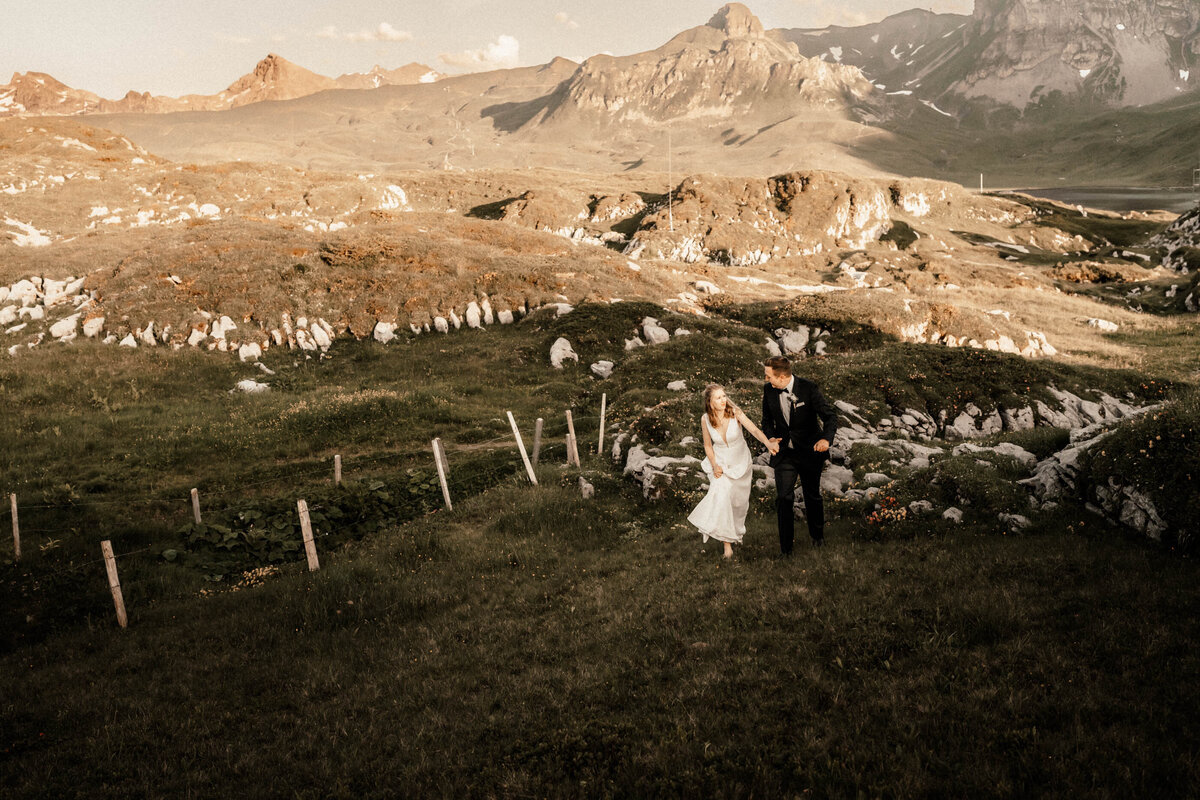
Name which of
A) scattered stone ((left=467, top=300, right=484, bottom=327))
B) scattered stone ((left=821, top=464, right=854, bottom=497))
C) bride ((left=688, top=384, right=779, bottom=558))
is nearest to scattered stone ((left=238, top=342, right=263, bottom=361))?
scattered stone ((left=467, top=300, right=484, bottom=327))

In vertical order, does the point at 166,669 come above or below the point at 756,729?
below

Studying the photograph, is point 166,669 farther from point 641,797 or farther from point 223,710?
point 641,797

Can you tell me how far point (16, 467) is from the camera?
A: 69.9ft

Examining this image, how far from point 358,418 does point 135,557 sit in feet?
38.4

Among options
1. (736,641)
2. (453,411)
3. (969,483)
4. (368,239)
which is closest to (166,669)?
(736,641)

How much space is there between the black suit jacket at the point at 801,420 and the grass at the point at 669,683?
215 cm

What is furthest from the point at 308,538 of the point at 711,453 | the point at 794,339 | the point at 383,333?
the point at 794,339

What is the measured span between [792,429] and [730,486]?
6.43 ft

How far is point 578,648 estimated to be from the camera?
31.9ft

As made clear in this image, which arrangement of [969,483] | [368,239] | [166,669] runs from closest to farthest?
[166,669], [969,483], [368,239]

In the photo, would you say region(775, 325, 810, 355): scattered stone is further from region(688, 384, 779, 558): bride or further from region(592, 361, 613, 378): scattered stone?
region(688, 384, 779, 558): bride

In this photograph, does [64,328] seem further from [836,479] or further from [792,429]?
[836,479]

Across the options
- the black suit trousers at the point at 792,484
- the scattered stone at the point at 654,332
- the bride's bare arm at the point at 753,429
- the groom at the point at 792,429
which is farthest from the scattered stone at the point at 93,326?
the black suit trousers at the point at 792,484

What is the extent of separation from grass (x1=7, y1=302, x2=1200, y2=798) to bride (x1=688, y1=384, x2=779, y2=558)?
2.27ft
